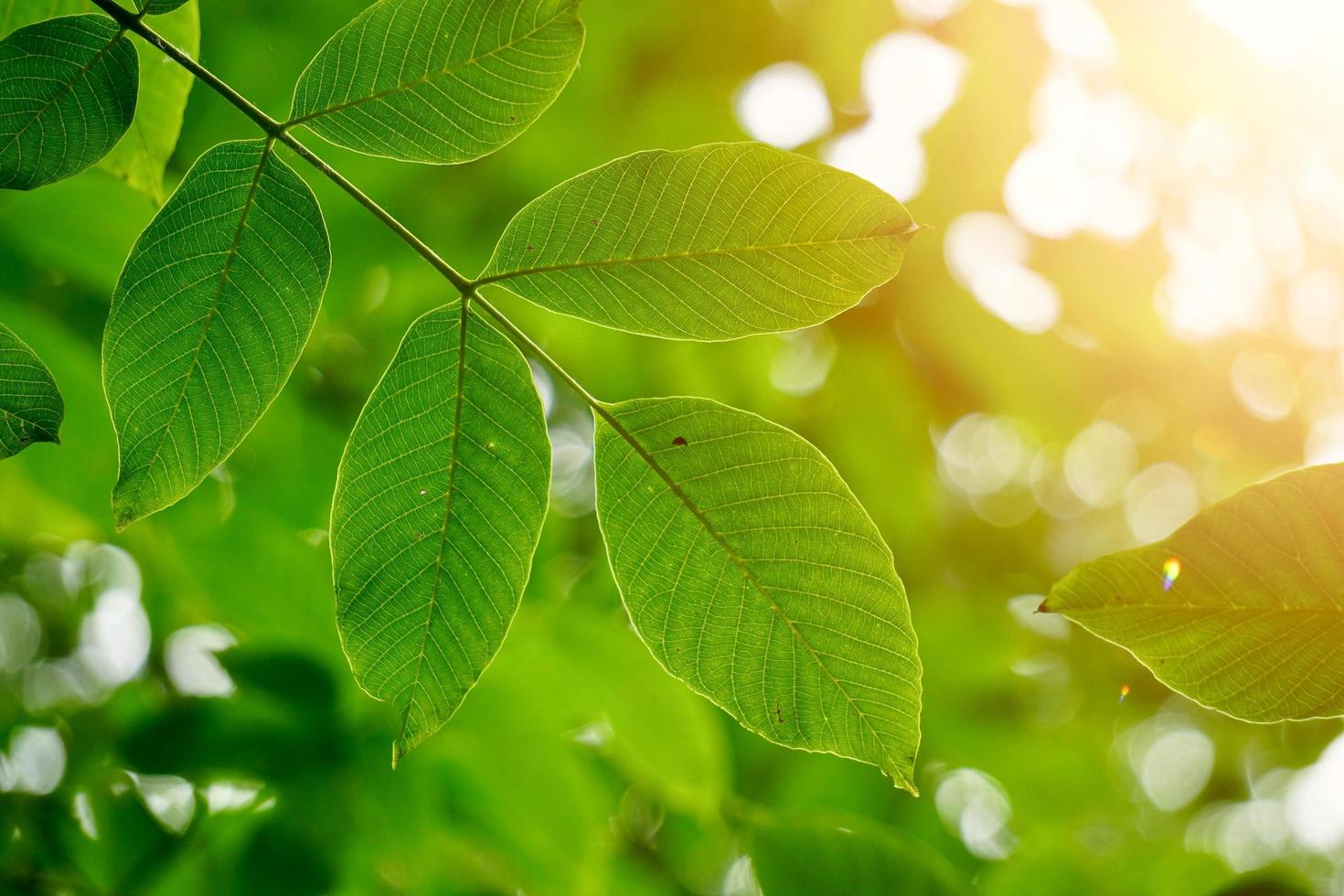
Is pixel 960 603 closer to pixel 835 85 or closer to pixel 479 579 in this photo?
pixel 835 85

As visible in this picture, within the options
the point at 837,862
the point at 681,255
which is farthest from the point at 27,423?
the point at 837,862

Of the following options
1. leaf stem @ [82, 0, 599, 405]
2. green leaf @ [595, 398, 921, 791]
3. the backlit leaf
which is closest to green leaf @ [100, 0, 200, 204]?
the backlit leaf

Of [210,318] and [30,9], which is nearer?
[210,318]

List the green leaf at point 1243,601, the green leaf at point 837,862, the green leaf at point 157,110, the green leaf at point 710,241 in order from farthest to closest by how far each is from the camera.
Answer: the green leaf at point 837,862, the green leaf at point 157,110, the green leaf at point 710,241, the green leaf at point 1243,601

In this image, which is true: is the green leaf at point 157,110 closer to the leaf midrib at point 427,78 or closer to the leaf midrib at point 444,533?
the leaf midrib at point 427,78

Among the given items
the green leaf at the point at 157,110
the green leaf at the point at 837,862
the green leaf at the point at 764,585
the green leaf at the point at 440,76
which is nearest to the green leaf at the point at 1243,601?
the green leaf at the point at 764,585

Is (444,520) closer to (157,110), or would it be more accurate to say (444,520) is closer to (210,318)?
(210,318)
